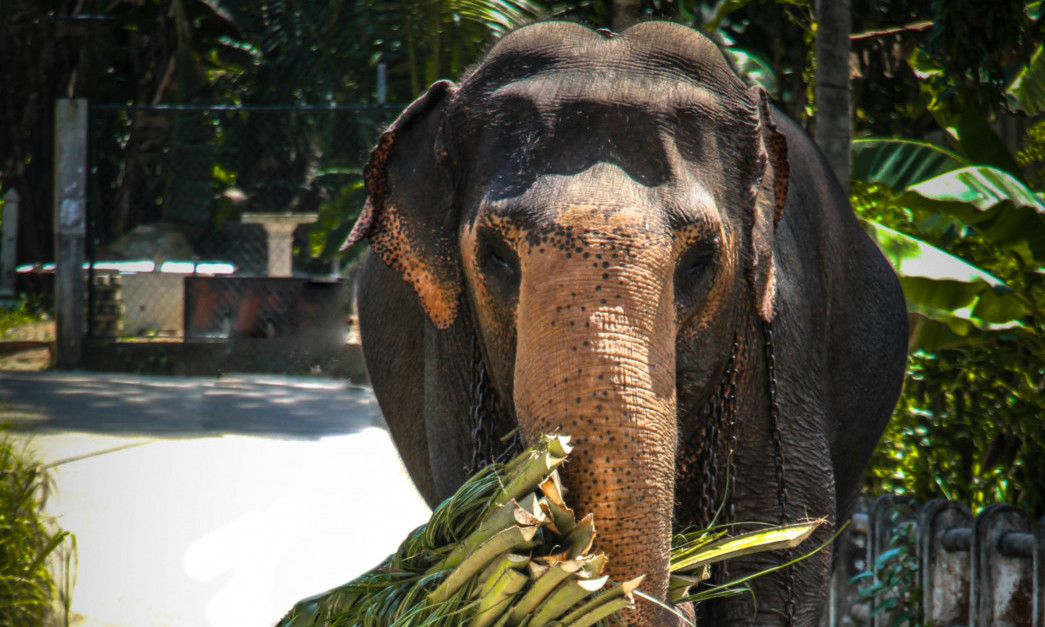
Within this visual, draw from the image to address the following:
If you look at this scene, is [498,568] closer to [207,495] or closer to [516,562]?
[516,562]

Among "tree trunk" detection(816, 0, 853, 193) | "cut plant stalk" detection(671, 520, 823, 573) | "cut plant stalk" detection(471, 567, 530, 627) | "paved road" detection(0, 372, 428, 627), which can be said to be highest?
"tree trunk" detection(816, 0, 853, 193)

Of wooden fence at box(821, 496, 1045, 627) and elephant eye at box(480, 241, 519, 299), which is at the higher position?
elephant eye at box(480, 241, 519, 299)

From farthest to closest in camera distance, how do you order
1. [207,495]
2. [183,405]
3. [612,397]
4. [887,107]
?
[887,107] → [183,405] → [207,495] → [612,397]

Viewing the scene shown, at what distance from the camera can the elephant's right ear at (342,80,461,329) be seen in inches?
104

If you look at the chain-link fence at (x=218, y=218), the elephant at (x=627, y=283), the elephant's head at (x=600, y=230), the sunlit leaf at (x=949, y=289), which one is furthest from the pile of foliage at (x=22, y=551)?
the chain-link fence at (x=218, y=218)

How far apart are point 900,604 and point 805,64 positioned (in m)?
4.23

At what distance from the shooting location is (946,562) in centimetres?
456

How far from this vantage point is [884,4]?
30.2ft

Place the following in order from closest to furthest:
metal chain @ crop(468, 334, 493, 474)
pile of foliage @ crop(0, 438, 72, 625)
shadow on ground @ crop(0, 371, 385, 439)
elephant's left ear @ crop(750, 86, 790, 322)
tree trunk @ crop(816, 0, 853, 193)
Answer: elephant's left ear @ crop(750, 86, 790, 322)
metal chain @ crop(468, 334, 493, 474)
pile of foliage @ crop(0, 438, 72, 625)
tree trunk @ crop(816, 0, 853, 193)
shadow on ground @ crop(0, 371, 385, 439)

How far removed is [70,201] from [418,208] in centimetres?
749

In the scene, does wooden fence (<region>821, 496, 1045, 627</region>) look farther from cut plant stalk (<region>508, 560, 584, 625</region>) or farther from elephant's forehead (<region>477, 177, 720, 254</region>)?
cut plant stalk (<region>508, 560, 584, 625</region>)

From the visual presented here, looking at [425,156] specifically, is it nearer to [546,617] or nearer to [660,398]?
[660,398]

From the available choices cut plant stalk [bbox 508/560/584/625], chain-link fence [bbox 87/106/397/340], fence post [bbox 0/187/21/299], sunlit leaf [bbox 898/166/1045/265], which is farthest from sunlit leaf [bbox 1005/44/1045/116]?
fence post [bbox 0/187/21/299]

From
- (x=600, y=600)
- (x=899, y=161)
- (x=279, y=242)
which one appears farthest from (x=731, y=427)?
(x=279, y=242)
